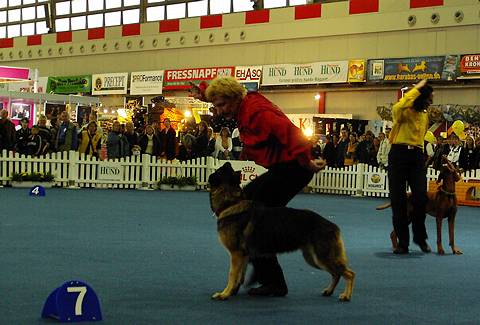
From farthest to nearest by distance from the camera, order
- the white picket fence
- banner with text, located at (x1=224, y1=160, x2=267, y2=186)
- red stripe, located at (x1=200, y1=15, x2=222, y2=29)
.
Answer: red stripe, located at (x1=200, y1=15, x2=222, y2=29)
banner with text, located at (x1=224, y1=160, x2=267, y2=186)
the white picket fence

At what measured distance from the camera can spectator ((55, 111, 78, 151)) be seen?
1577 centimetres

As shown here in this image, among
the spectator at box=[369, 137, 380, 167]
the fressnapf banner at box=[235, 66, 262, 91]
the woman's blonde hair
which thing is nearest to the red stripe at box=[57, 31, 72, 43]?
the fressnapf banner at box=[235, 66, 262, 91]

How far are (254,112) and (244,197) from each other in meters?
0.51

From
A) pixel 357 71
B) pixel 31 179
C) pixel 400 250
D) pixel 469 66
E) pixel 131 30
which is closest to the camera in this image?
pixel 400 250

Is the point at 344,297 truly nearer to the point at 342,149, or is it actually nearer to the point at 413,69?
the point at 342,149

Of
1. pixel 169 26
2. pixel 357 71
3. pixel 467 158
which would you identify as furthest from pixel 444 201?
pixel 169 26

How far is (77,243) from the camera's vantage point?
6840 millimetres

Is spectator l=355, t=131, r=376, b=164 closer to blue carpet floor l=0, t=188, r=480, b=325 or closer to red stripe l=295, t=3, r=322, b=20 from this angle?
blue carpet floor l=0, t=188, r=480, b=325

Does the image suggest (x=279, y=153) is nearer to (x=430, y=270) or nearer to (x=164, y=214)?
(x=430, y=270)

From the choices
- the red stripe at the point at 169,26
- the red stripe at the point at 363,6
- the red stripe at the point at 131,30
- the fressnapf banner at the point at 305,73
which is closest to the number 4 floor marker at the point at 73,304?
the fressnapf banner at the point at 305,73

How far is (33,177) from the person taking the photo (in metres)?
15.2

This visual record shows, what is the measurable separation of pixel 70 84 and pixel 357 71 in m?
12.7

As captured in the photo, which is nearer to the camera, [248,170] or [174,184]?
[248,170]

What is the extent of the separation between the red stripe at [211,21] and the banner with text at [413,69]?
675cm
